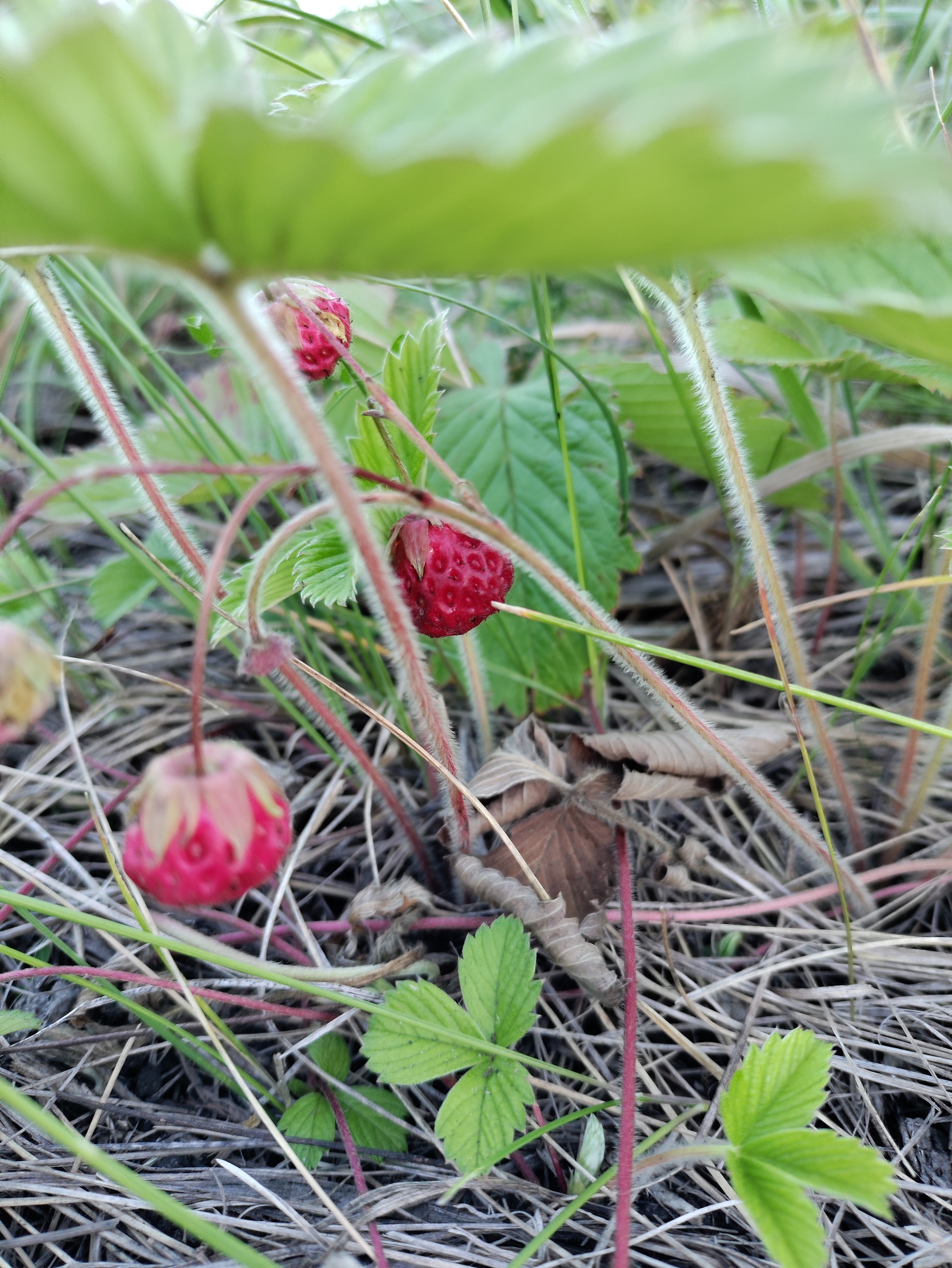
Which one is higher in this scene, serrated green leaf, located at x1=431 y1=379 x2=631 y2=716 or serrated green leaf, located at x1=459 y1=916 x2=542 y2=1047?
serrated green leaf, located at x1=431 y1=379 x2=631 y2=716

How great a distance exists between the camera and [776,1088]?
2.98ft

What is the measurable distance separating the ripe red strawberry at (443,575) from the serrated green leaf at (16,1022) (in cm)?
74

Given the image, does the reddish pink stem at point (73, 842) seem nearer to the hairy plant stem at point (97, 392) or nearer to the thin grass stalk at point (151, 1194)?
the hairy plant stem at point (97, 392)

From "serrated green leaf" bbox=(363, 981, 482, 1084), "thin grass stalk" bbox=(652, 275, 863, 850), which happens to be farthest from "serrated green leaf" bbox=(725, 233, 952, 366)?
"serrated green leaf" bbox=(363, 981, 482, 1084)

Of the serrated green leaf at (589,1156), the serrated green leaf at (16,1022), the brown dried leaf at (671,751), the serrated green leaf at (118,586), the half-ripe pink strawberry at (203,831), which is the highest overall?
the serrated green leaf at (118,586)

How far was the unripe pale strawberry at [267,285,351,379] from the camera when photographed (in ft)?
3.37

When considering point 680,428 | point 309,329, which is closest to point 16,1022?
point 309,329

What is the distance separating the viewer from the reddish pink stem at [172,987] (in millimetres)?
1058

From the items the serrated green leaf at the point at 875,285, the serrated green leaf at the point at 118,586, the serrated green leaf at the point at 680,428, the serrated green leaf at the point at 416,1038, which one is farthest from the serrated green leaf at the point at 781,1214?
the serrated green leaf at the point at 118,586

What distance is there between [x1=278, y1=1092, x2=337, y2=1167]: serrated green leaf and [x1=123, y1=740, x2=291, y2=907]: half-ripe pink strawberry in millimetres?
473

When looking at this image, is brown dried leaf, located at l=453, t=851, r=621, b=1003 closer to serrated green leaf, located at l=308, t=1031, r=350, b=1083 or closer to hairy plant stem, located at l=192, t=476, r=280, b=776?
serrated green leaf, located at l=308, t=1031, r=350, b=1083

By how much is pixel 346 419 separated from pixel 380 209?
130cm

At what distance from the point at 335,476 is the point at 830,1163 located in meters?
0.77

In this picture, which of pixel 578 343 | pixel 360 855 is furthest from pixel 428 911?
pixel 578 343
